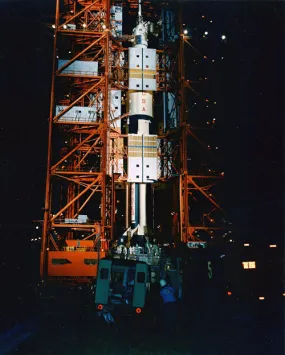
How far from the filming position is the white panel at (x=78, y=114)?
28781mm

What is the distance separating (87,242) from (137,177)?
7392mm

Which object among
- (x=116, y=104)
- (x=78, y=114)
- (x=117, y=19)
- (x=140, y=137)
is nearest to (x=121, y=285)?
(x=78, y=114)

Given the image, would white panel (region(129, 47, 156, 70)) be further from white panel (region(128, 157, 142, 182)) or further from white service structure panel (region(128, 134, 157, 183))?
white panel (region(128, 157, 142, 182))

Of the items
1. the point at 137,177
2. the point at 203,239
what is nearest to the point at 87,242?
the point at 137,177

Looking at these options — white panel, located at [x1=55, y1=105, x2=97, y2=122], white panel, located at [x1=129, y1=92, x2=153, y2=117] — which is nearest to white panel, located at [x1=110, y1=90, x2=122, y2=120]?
white panel, located at [x1=129, y1=92, x2=153, y2=117]

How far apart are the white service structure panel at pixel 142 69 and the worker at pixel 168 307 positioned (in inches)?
906

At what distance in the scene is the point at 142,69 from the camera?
3184 centimetres

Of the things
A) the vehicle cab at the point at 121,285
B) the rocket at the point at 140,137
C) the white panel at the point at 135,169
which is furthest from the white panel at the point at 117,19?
the vehicle cab at the point at 121,285

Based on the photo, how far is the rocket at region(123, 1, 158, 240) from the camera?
1207 inches

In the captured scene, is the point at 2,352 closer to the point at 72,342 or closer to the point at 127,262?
the point at 72,342

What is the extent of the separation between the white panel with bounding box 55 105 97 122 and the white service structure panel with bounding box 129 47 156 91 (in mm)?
4845

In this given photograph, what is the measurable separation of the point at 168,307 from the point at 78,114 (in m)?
20.9

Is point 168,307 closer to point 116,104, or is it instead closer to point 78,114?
point 78,114

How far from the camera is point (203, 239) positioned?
29.9 m
